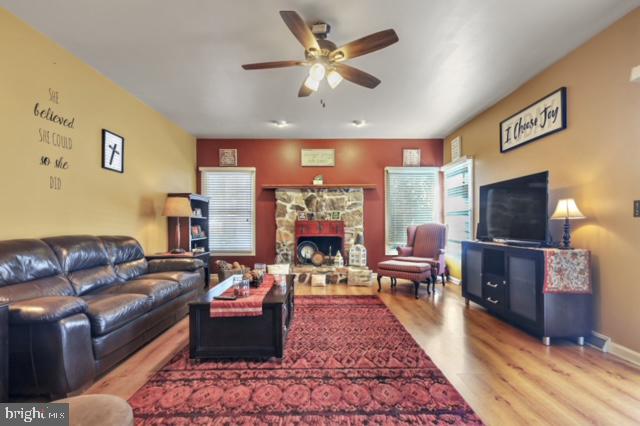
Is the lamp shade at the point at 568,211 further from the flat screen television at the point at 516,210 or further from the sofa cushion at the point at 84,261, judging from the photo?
the sofa cushion at the point at 84,261

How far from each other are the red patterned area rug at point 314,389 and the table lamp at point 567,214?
1702mm

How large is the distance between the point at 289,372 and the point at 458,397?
1160mm

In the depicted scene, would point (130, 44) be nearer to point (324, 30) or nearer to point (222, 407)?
point (324, 30)

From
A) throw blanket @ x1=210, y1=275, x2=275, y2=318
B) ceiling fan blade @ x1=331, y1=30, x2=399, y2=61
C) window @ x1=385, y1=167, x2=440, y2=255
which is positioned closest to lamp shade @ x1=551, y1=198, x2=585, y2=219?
ceiling fan blade @ x1=331, y1=30, x2=399, y2=61

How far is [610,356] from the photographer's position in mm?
2471

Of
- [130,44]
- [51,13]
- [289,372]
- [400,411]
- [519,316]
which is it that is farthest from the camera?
[519,316]

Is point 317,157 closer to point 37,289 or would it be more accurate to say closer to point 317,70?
point 317,70

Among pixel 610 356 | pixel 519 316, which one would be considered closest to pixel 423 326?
pixel 519 316

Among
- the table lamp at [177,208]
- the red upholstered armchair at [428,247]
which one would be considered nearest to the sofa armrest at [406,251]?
the red upholstered armchair at [428,247]

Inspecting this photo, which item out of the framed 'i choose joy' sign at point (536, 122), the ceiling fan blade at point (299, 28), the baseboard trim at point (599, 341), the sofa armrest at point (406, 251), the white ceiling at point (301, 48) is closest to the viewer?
the ceiling fan blade at point (299, 28)

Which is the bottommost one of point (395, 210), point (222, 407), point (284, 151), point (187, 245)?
point (222, 407)

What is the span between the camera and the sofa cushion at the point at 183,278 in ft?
10.7

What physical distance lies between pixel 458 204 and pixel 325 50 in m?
3.86

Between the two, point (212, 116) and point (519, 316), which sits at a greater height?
point (212, 116)
